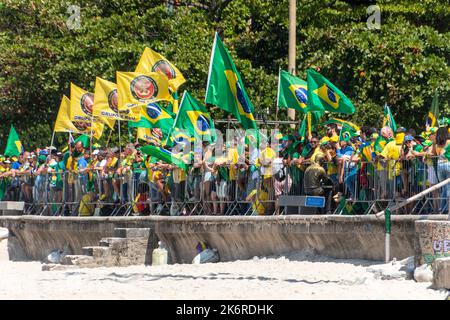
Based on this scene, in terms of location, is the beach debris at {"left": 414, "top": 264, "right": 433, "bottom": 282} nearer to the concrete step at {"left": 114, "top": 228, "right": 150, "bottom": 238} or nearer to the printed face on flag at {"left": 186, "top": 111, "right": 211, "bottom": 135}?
the printed face on flag at {"left": 186, "top": 111, "right": 211, "bottom": 135}

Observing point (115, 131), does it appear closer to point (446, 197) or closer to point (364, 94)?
point (364, 94)

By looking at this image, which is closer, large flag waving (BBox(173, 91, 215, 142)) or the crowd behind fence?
the crowd behind fence

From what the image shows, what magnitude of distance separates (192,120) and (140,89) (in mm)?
2113

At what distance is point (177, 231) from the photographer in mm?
23719

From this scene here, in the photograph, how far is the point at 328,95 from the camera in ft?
71.2

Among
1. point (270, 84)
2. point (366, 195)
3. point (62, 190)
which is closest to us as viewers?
point (366, 195)

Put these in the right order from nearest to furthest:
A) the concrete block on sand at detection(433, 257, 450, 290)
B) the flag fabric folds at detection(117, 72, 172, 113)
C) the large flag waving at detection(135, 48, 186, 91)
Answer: the concrete block on sand at detection(433, 257, 450, 290)
the flag fabric folds at detection(117, 72, 172, 113)
the large flag waving at detection(135, 48, 186, 91)

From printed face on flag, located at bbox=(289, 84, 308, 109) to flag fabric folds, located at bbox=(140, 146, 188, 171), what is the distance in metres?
2.49

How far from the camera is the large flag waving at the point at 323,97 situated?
2158cm

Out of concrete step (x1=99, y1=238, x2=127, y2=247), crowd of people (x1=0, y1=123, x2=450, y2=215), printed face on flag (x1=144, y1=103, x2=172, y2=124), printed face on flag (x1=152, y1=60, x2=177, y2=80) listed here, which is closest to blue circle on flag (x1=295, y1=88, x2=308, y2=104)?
crowd of people (x1=0, y1=123, x2=450, y2=215)

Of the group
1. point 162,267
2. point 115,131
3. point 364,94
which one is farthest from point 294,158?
point 115,131

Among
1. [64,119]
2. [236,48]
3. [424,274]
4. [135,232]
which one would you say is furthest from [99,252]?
[236,48]

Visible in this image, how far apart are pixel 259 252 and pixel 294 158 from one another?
175 centimetres

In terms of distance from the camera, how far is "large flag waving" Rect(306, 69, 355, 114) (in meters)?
21.6
